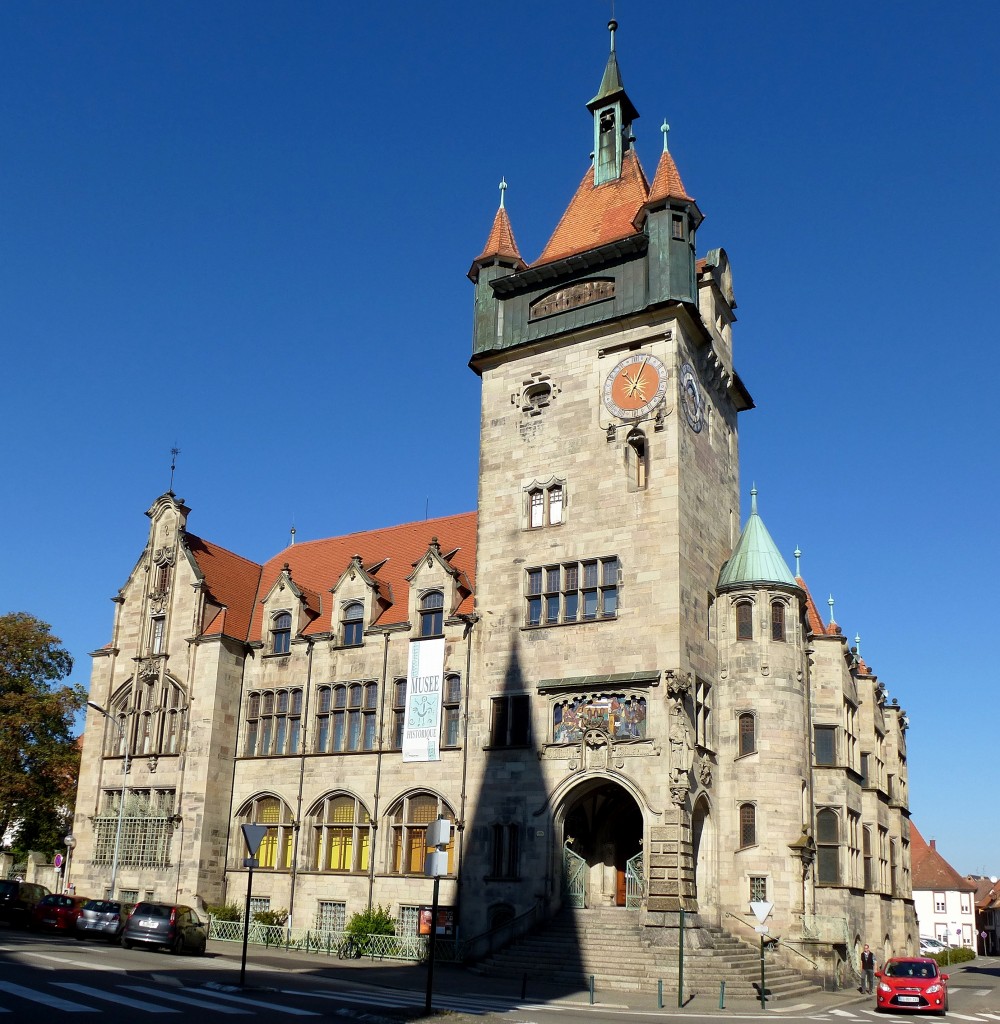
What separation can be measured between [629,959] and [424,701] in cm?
1170

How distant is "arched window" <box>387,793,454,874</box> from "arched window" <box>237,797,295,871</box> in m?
4.45

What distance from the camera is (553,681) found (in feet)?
116

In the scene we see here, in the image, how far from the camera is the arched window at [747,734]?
35906 mm

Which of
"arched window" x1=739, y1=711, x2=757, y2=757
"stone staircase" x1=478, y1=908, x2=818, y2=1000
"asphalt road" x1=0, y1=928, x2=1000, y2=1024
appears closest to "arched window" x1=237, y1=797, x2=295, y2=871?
"asphalt road" x1=0, y1=928, x2=1000, y2=1024

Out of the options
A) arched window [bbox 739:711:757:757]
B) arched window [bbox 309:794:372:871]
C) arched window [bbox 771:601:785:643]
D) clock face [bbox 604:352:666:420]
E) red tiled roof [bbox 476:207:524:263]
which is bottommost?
arched window [bbox 309:794:372:871]

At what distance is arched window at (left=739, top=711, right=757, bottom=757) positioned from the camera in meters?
35.9

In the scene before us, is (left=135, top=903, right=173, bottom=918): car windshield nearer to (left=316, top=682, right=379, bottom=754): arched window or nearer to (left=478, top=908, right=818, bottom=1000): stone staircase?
(left=478, top=908, right=818, bottom=1000): stone staircase

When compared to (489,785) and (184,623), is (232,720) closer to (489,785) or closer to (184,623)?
(184,623)

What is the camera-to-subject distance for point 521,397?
40.0 m

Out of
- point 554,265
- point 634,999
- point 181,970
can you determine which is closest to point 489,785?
point 634,999

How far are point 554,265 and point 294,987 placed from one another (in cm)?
2553

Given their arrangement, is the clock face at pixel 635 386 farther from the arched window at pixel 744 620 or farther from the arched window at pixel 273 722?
the arched window at pixel 273 722

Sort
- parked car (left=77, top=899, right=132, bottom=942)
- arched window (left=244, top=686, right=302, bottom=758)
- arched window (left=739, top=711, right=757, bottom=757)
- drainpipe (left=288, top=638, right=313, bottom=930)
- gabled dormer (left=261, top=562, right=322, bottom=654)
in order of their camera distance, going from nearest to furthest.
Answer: parked car (left=77, top=899, right=132, bottom=942) → arched window (left=739, top=711, right=757, bottom=757) → drainpipe (left=288, top=638, right=313, bottom=930) → arched window (left=244, top=686, right=302, bottom=758) → gabled dormer (left=261, top=562, right=322, bottom=654)

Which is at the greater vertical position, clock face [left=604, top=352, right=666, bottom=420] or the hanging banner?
clock face [left=604, top=352, right=666, bottom=420]
